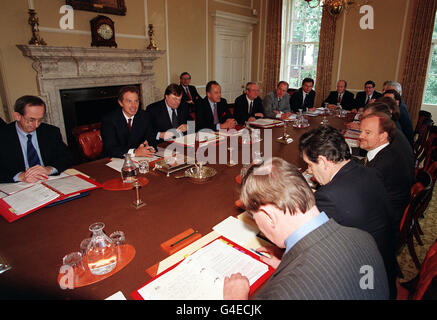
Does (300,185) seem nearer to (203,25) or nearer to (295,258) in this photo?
(295,258)

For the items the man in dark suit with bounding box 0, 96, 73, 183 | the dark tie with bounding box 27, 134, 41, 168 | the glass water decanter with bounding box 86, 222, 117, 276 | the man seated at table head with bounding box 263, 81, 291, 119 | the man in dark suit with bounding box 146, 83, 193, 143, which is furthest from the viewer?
the man seated at table head with bounding box 263, 81, 291, 119

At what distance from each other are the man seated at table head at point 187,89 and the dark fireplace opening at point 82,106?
4.92 ft

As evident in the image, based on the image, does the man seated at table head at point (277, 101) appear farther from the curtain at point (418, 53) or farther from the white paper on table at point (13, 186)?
the white paper on table at point (13, 186)

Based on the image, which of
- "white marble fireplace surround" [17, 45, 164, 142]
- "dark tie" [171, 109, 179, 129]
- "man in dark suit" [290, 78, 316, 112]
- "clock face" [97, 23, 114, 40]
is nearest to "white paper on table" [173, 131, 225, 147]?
"dark tie" [171, 109, 179, 129]

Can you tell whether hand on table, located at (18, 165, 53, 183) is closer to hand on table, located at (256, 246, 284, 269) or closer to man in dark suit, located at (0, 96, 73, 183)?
man in dark suit, located at (0, 96, 73, 183)

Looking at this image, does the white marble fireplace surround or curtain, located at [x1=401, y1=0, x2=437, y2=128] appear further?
curtain, located at [x1=401, y1=0, x2=437, y2=128]

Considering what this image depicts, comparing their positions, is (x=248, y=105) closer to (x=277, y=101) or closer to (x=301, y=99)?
(x=277, y=101)

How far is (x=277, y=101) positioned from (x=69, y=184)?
4.22 meters

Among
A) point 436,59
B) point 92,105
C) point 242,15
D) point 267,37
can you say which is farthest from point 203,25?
point 436,59

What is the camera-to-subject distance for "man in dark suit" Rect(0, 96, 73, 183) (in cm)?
213

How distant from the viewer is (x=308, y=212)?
95 centimetres

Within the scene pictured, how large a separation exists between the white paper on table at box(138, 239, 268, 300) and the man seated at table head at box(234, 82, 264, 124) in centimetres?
364

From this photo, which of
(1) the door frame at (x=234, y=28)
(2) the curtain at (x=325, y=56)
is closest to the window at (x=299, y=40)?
(2) the curtain at (x=325, y=56)
